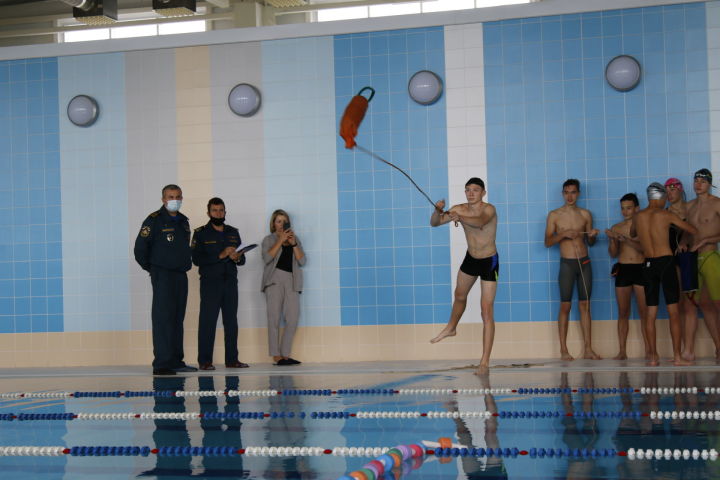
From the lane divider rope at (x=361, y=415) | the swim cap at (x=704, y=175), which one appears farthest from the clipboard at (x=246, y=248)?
the swim cap at (x=704, y=175)

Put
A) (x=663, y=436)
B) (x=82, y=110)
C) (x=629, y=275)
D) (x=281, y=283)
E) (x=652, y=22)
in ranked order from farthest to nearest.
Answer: (x=82, y=110) < (x=281, y=283) < (x=652, y=22) < (x=629, y=275) < (x=663, y=436)

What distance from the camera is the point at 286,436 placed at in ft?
16.1

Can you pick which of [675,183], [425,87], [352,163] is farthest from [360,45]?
[675,183]

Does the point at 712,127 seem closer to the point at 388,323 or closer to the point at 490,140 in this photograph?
the point at 490,140

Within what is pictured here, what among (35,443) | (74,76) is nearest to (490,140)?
(74,76)

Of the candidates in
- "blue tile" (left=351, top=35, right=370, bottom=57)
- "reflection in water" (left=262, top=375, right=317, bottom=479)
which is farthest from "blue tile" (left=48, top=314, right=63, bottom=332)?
"blue tile" (left=351, top=35, right=370, bottom=57)

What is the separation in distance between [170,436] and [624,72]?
7018mm

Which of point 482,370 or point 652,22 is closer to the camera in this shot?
point 482,370

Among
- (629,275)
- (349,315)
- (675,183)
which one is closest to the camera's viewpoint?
(675,183)

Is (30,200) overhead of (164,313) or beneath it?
overhead

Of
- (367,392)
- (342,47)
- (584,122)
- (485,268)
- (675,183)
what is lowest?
(367,392)

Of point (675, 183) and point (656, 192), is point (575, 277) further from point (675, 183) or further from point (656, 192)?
point (656, 192)

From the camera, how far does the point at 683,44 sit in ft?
→ 33.1

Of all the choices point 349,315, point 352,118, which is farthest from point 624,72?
point 349,315
